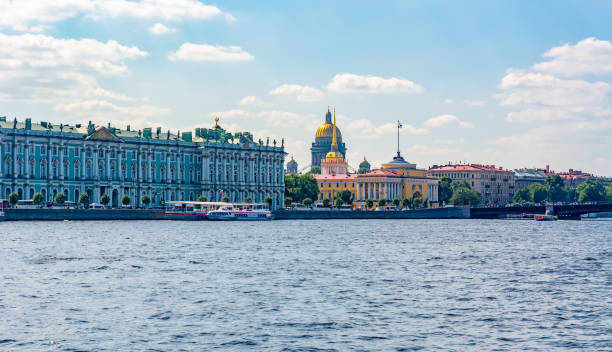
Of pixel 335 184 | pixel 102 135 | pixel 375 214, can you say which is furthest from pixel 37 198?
pixel 335 184

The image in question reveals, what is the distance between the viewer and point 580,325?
82.4 feet

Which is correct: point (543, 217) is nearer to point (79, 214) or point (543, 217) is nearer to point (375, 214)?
point (375, 214)

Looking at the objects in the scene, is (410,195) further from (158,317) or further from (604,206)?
(158,317)

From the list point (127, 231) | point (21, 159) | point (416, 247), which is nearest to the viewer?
point (416, 247)

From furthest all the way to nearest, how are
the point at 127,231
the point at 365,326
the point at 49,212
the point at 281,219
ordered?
Result: 1. the point at 281,219
2. the point at 49,212
3. the point at 127,231
4. the point at 365,326

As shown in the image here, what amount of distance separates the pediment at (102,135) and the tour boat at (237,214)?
1481 centimetres

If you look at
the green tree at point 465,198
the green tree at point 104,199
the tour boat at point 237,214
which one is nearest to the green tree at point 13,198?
the green tree at point 104,199

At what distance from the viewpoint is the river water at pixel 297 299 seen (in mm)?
22797

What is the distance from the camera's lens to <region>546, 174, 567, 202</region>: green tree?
185 meters

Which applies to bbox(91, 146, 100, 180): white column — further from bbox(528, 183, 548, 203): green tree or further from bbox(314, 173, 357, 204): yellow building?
bbox(528, 183, 548, 203): green tree

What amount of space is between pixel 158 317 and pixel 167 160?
3492 inches

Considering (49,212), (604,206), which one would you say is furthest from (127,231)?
(604,206)

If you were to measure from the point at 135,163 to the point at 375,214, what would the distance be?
32.3 m

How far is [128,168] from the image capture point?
107875mm
